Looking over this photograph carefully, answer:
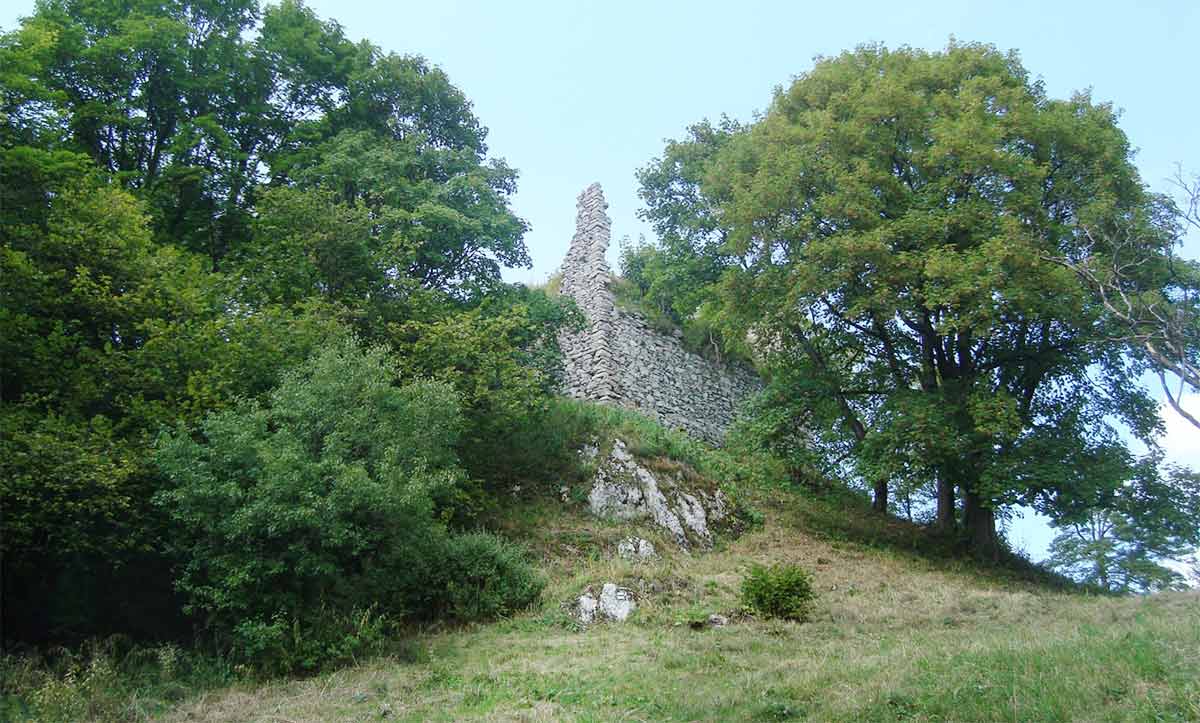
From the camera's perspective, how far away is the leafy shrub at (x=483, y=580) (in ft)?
38.2

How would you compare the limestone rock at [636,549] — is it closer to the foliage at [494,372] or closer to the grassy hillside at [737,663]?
the grassy hillside at [737,663]

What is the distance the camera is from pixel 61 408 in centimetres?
1085

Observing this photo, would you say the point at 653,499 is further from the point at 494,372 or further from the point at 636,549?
the point at 494,372

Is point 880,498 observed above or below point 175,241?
below

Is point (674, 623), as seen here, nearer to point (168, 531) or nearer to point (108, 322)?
point (168, 531)

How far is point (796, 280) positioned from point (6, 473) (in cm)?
1268

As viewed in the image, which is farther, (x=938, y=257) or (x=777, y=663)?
(x=938, y=257)

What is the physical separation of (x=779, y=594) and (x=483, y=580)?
13.1 ft

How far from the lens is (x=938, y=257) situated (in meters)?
14.9

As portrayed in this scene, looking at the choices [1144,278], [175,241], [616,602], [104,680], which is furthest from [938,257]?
[175,241]

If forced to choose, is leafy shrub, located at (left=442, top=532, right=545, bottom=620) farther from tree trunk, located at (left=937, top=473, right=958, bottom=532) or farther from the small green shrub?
tree trunk, located at (left=937, top=473, right=958, bottom=532)

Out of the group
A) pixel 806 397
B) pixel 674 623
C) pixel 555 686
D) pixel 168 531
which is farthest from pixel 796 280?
pixel 168 531

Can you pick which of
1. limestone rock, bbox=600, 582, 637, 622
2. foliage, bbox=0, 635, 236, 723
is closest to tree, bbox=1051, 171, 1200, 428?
limestone rock, bbox=600, 582, 637, 622

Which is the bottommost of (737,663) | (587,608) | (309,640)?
(309,640)
